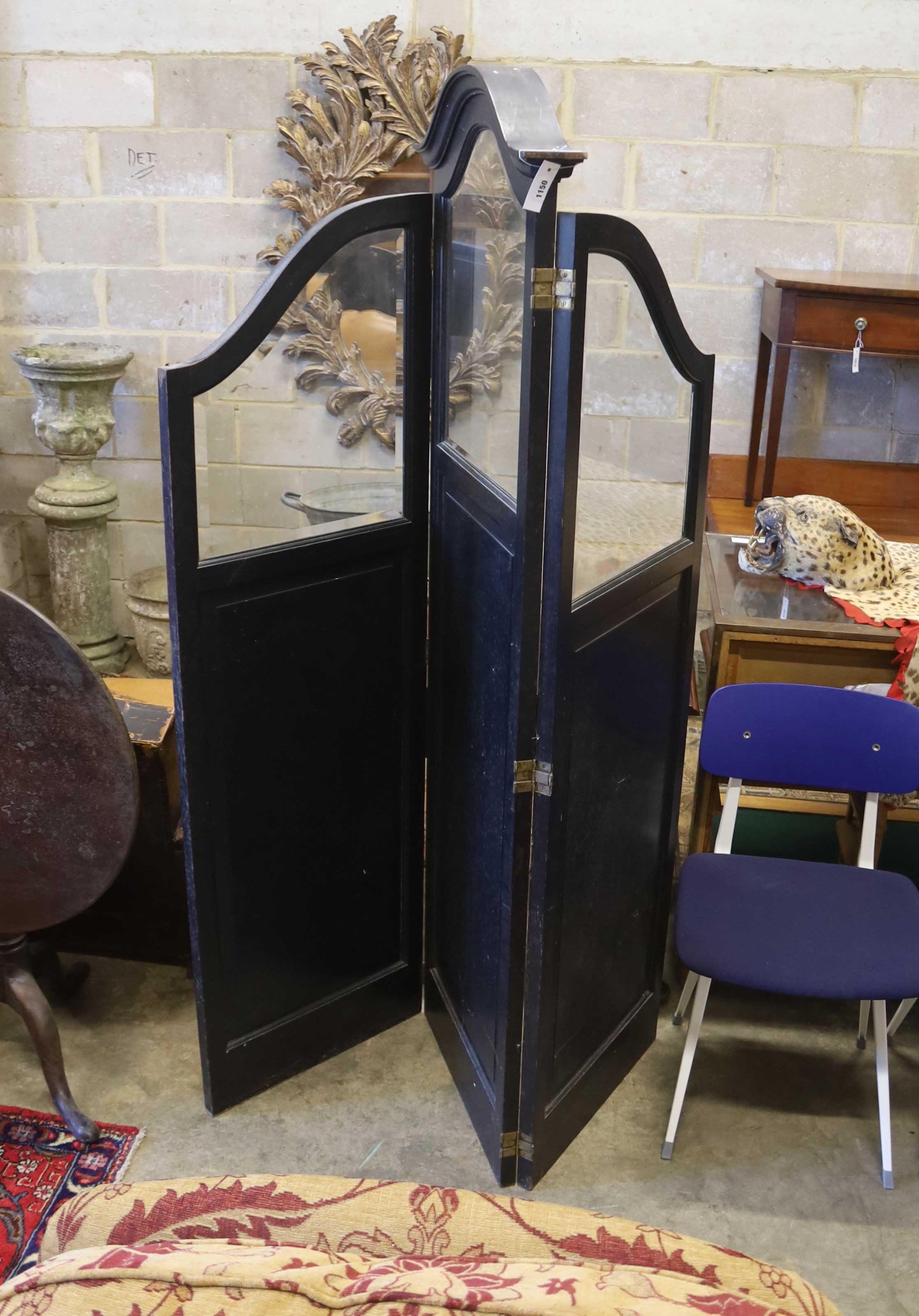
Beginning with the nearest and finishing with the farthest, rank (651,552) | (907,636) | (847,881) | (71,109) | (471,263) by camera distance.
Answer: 1. (471,263)
2. (651,552)
3. (847,881)
4. (907,636)
5. (71,109)

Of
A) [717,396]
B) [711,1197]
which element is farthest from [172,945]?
[717,396]

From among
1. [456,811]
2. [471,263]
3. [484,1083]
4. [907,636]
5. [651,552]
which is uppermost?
[471,263]

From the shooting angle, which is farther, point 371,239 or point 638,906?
point 638,906

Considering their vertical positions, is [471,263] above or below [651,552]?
above

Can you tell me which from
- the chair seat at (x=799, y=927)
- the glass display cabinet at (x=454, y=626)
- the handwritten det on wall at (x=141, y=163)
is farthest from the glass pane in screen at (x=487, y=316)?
the handwritten det on wall at (x=141, y=163)

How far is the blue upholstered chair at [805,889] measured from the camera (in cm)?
217

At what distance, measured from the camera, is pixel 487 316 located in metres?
1.95

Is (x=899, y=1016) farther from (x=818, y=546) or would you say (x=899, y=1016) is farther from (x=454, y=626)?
(x=454, y=626)

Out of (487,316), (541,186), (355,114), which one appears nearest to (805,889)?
(487,316)

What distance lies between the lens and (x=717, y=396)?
430 cm

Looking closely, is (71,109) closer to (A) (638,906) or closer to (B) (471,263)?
(B) (471,263)

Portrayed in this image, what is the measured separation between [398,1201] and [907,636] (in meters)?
2.10

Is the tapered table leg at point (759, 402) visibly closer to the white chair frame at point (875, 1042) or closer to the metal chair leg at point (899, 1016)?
the white chair frame at point (875, 1042)

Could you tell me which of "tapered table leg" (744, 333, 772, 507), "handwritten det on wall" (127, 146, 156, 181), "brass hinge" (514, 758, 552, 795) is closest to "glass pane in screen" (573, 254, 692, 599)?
"brass hinge" (514, 758, 552, 795)
